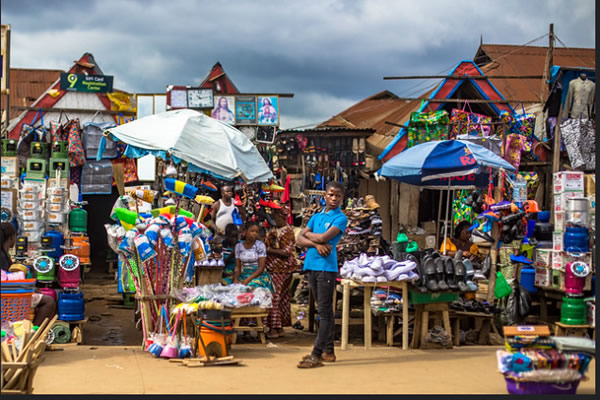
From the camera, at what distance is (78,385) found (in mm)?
6211

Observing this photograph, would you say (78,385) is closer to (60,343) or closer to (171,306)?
(171,306)

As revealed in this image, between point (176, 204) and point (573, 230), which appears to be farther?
point (573, 230)

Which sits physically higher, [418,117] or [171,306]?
[418,117]

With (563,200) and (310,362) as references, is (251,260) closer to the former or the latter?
(310,362)

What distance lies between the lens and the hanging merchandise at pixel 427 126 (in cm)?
1486

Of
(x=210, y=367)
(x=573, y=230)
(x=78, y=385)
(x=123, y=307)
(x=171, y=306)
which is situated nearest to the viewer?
(x=78, y=385)

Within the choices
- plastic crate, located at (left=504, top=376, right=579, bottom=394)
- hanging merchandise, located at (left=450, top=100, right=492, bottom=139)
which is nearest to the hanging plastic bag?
plastic crate, located at (left=504, top=376, right=579, bottom=394)

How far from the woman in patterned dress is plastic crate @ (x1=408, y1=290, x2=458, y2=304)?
6.12 ft

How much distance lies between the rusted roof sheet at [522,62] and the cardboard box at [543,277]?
7660 mm

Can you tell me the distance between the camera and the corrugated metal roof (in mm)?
29952

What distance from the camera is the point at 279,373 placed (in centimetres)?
700

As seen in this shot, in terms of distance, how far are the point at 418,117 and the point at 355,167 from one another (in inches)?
66.0

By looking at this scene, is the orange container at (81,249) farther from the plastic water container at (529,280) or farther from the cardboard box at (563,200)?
the cardboard box at (563,200)

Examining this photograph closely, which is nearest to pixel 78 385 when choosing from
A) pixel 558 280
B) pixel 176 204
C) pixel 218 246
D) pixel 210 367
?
pixel 210 367
